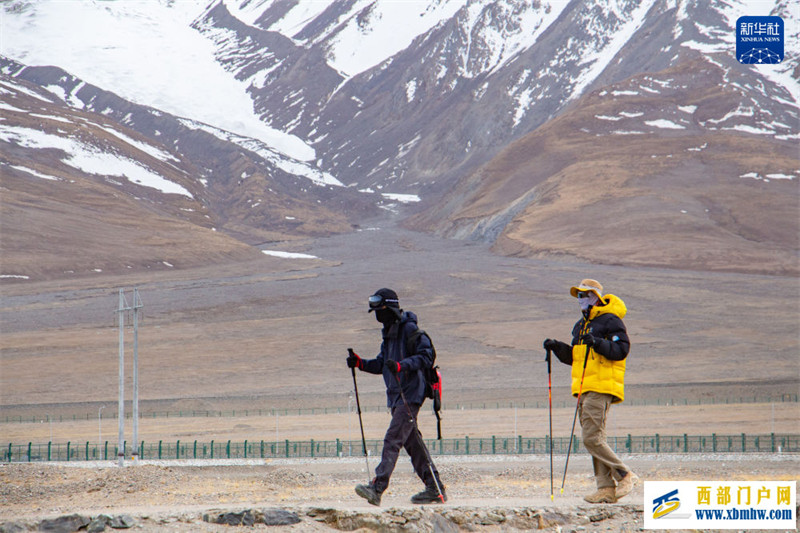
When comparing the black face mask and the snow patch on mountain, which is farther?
the snow patch on mountain

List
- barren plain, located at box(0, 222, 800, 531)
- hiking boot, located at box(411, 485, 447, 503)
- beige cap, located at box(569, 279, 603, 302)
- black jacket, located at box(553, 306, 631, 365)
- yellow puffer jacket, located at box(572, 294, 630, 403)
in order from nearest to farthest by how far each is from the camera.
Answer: black jacket, located at box(553, 306, 631, 365) < yellow puffer jacket, located at box(572, 294, 630, 403) < beige cap, located at box(569, 279, 603, 302) < hiking boot, located at box(411, 485, 447, 503) < barren plain, located at box(0, 222, 800, 531)

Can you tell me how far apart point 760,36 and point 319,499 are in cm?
7398

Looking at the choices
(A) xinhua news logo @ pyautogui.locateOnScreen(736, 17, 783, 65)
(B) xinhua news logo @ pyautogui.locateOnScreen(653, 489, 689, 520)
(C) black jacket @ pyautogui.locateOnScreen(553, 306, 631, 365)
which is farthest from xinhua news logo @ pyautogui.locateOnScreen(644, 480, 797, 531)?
(A) xinhua news logo @ pyautogui.locateOnScreen(736, 17, 783, 65)

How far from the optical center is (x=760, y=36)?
245 ft

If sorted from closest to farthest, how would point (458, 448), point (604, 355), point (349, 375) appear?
1. point (604, 355)
2. point (458, 448)
3. point (349, 375)

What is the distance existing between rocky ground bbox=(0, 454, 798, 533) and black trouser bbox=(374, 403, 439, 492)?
31 cm

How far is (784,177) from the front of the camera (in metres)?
107

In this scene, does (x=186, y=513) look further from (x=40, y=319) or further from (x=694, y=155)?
(x=694, y=155)

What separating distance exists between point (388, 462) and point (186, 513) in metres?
1.93

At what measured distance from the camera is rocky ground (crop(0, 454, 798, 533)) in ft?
25.8

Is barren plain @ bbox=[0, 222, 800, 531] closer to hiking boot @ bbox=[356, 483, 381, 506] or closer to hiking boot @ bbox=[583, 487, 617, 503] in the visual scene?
hiking boot @ bbox=[356, 483, 381, 506]

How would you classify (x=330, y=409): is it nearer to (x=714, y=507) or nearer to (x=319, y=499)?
(x=319, y=499)

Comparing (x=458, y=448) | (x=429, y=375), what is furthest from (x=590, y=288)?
(x=458, y=448)

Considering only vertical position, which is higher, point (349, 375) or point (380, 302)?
point (380, 302)
